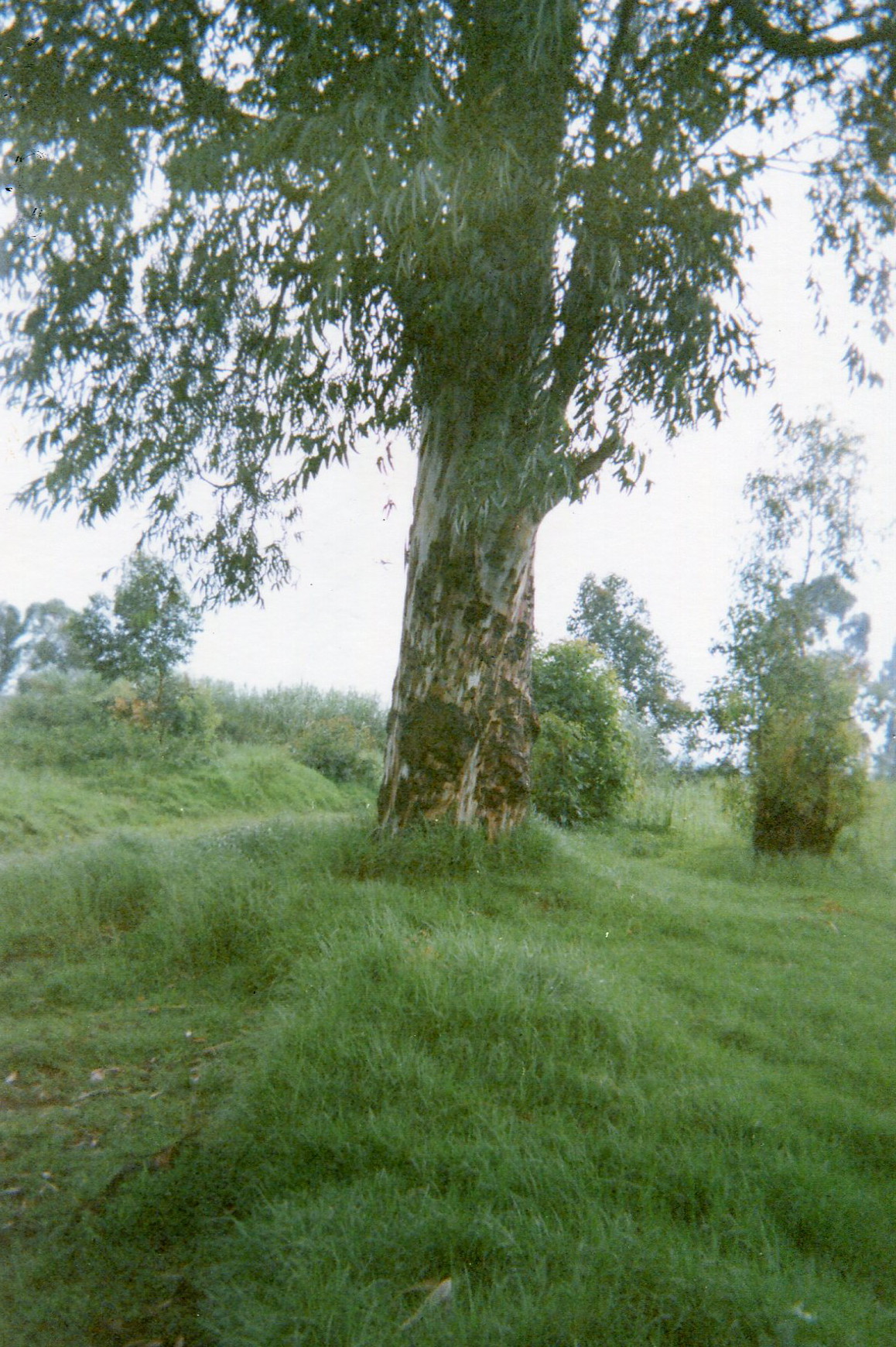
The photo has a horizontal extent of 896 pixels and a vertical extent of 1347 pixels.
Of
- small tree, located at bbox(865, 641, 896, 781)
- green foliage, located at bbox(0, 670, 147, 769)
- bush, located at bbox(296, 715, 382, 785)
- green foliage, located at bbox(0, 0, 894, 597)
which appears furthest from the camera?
bush, located at bbox(296, 715, 382, 785)

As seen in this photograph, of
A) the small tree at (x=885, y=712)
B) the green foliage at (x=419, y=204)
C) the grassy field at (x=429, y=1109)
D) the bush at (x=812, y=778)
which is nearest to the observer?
the grassy field at (x=429, y=1109)

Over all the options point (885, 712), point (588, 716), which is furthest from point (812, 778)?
point (588, 716)

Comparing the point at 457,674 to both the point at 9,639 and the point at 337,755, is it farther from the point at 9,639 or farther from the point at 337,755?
the point at 337,755

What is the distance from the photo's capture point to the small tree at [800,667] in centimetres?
991

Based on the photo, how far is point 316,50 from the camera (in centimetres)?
513

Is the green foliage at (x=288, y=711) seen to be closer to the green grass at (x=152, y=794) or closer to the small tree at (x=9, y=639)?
the green grass at (x=152, y=794)

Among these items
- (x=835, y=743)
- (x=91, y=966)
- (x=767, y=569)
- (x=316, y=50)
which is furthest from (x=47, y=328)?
(x=767, y=569)

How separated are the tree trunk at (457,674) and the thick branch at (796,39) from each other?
3161 mm

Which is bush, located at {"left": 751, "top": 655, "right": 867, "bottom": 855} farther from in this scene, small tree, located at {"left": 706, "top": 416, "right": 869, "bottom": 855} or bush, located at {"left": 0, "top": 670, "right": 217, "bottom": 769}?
bush, located at {"left": 0, "top": 670, "right": 217, "bottom": 769}

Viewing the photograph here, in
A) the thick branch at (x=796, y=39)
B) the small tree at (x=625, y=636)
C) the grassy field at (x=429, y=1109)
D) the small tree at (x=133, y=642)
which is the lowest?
the grassy field at (x=429, y=1109)

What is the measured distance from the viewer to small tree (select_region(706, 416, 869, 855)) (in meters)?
9.91

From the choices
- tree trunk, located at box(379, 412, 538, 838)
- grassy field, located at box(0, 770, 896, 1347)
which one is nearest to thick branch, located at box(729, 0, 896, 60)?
tree trunk, located at box(379, 412, 538, 838)

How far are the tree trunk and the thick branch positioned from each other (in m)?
3.16

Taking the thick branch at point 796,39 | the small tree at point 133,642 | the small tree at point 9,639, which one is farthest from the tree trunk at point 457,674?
the small tree at point 133,642
